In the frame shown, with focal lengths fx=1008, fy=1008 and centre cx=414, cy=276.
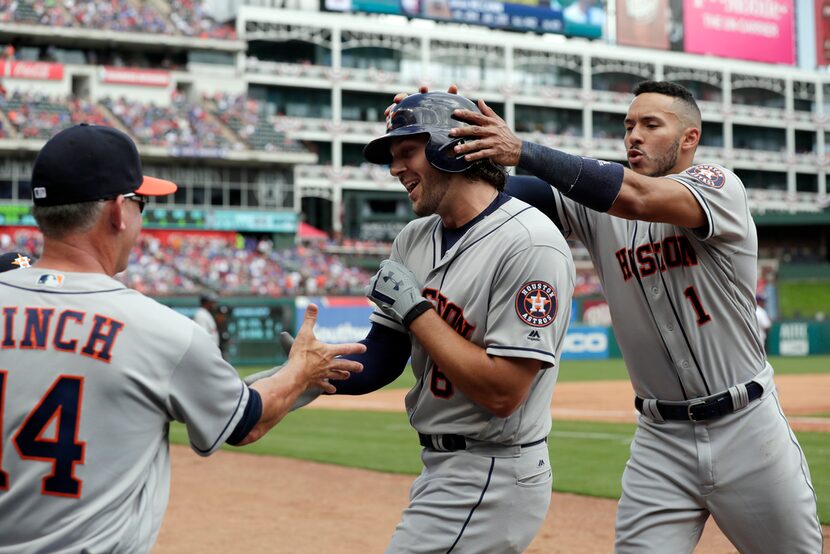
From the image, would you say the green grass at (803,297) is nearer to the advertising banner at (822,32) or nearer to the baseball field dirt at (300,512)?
the advertising banner at (822,32)

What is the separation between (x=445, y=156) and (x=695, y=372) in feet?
4.90

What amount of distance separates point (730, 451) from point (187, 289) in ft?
112

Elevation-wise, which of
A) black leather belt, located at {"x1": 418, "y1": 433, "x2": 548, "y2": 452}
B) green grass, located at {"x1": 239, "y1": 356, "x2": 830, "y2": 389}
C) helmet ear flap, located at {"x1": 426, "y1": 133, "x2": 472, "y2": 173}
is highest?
helmet ear flap, located at {"x1": 426, "y1": 133, "x2": 472, "y2": 173}

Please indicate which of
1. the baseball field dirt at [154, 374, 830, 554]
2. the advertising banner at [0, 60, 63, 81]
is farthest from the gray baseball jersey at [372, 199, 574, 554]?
the advertising banner at [0, 60, 63, 81]

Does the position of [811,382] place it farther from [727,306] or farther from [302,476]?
[727,306]

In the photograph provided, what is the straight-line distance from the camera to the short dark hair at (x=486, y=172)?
12.0 feet

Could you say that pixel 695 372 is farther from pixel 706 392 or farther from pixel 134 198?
pixel 134 198

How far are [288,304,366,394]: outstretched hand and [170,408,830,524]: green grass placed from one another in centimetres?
603

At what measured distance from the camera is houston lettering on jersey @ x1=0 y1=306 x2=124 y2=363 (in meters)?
2.69

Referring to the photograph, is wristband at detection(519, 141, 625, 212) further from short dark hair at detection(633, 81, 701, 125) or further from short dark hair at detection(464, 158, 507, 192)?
short dark hair at detection(633, 81, 701, 125)

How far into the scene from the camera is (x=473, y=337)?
3.53 metres

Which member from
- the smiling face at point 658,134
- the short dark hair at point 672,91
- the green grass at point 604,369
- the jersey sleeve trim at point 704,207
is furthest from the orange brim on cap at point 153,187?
the green grass at point 604,369

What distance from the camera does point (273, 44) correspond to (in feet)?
211

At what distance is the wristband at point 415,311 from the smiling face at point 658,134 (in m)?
1.50
